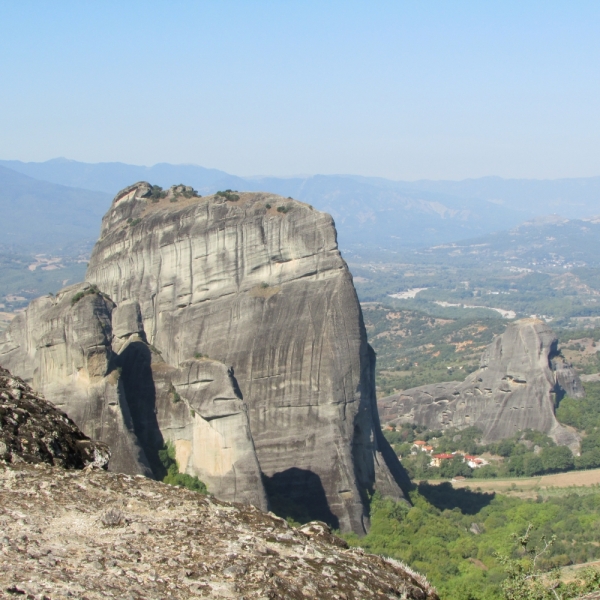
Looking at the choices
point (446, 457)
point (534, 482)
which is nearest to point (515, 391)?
point (446, 457)

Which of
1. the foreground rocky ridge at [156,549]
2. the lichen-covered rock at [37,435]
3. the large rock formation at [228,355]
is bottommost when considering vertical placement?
the large rock formation at [228,355]

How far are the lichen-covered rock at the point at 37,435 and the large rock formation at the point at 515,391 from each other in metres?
56.4

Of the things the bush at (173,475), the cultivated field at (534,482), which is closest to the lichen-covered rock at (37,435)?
the bush at (173,475)

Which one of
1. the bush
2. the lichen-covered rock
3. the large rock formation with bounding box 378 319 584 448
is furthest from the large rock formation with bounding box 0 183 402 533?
the large rock formation with bounding box 378 319 584 448

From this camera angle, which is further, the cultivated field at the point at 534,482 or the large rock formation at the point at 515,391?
the large rock formation at the point at 515,391

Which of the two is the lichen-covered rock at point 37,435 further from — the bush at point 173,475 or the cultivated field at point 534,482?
the cultivated field at point 534,482

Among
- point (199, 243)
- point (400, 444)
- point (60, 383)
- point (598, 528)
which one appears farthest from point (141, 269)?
point (400, 444)

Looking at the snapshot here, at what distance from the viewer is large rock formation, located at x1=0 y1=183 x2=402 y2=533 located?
34750mm

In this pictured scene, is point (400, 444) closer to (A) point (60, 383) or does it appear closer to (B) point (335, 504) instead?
(B) point (335, 504)

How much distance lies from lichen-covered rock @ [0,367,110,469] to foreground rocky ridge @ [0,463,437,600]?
0.43 metres

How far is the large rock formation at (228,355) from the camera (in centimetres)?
3475

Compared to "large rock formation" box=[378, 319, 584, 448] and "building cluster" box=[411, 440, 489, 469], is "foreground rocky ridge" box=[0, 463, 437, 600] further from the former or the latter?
"large rock formation" box=[378, 319, 584, 448]

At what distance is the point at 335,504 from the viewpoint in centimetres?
3734

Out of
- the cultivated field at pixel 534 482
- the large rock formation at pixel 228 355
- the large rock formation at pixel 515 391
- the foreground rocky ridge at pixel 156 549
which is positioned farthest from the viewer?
the large rock formation at pixel 515 391
